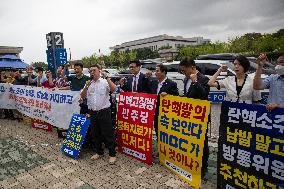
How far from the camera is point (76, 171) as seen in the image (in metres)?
4.84

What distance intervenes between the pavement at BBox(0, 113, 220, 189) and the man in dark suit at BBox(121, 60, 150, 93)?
1364 mm

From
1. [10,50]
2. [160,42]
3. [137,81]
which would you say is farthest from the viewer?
[160,42]

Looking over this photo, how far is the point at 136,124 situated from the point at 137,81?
0.98m

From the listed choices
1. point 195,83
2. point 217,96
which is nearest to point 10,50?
point 217,96

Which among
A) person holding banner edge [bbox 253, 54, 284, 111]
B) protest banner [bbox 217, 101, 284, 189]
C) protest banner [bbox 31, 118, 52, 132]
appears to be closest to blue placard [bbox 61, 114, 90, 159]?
protest banner [bbox 31, 118, 52, 132]

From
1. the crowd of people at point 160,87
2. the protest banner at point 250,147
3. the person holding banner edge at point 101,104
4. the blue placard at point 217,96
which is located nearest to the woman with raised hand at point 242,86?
the crowd of people at point 160,87

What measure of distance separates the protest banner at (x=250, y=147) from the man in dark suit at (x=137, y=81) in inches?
92.2

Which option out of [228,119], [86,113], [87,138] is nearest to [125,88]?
[86,113]

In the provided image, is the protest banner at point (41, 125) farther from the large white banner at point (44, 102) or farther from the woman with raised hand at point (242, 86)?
the woman with raised hand at point (242, 86)

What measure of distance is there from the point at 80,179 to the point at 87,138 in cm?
151

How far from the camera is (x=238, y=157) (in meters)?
3.25

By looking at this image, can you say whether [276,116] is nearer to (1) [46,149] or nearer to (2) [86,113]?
(2) [86,113]

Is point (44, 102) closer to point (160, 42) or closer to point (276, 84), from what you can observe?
point (276, 84)

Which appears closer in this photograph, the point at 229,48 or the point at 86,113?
the point at 86,113
